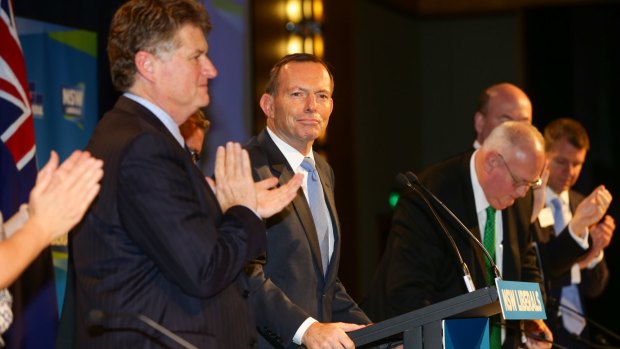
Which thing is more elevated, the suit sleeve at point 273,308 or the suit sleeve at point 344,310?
the suit sleeve at point 273,308

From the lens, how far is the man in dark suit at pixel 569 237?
4805 millimetres

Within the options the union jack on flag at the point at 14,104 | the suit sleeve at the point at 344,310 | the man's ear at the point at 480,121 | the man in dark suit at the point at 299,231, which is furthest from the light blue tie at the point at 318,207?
the man's ear at the point at 480,121

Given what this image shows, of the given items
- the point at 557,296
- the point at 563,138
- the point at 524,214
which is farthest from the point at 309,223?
the point at 563,138

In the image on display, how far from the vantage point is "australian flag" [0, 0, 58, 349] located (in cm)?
408

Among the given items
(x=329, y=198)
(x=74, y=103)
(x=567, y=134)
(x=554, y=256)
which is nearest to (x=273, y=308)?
(x=329, y=198)

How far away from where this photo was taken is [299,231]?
3.37m

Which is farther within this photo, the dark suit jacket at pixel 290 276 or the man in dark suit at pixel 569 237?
the man in dark suit at pixel 569 237

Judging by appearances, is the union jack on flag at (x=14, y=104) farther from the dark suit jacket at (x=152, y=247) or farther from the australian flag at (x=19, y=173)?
the dark suit jacket at (x=152, y=247)

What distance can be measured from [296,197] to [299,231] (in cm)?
12

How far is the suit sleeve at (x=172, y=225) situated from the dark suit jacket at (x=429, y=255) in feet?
5.17

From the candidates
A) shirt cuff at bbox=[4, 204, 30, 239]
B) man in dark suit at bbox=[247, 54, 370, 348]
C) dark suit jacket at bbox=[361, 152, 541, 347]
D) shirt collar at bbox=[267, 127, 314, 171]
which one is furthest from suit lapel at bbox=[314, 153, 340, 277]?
shirt cuff at bbox=[4, 204, 30, 239]

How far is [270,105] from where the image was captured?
3703 mm

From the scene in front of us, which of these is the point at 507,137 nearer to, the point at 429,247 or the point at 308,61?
the point at 429,247

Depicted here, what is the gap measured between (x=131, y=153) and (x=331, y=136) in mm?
5890
